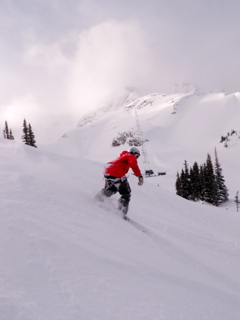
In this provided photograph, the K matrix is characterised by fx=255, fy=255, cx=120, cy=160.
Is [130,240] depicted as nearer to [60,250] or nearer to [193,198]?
[60,250]

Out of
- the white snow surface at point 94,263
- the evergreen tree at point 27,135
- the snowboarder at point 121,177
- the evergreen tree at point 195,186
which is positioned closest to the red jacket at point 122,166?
the snowboarder at point 121,177

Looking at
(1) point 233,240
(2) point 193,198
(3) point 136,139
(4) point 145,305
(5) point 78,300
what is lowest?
(2) point 193,198

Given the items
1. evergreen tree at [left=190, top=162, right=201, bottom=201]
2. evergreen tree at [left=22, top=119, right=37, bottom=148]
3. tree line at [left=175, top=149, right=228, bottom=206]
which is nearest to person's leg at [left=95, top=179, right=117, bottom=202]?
evergreen tree at [left=22, top=119, right=37, bottom=148]

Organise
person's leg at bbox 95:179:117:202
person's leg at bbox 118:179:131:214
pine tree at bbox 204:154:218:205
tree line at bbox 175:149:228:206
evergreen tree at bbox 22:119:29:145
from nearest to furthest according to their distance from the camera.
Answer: person's leg at bbox 118:179:131:214
person's leg at bbox 95:179:117:202
evergreen tree at bbox 22:119:29:145
pine tree at bbox 204:154:218:205
tree line at bbox 175:149:228:206

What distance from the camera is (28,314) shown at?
2.62 meters

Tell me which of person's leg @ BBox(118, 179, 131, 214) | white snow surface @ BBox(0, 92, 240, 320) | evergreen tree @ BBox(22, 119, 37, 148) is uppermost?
evergreen tree @ BBox(22, 119, 37, 148)

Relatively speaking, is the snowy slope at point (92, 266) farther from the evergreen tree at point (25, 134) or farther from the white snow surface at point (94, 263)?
the evergreen tree at point (25, 134)

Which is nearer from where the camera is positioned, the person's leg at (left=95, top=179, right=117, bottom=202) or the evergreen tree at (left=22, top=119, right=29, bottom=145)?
the person's leg at (left=95, top=179, right=117, bottom=202)

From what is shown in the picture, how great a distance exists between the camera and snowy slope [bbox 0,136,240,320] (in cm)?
298

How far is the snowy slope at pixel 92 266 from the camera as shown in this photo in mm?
2982

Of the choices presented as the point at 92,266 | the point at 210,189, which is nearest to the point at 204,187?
the point at 210,189

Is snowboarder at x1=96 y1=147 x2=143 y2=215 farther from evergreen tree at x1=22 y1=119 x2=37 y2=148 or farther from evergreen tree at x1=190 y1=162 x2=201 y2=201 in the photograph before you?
evergreen tree at x1=190 y1=162 x2=201 y2=201

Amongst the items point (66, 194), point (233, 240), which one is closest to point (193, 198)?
point (233, 240)

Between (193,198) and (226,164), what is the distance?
4821 centimetres
